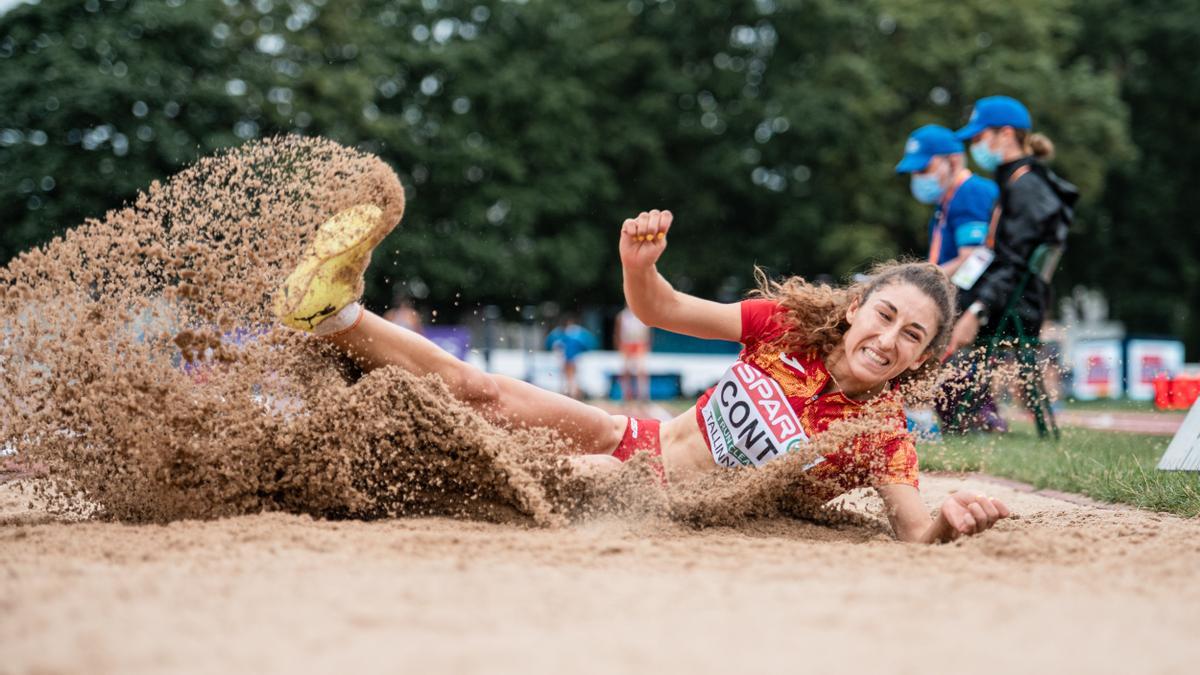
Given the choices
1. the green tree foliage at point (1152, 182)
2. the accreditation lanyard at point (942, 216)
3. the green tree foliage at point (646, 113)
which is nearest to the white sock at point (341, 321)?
the accreditation lanyard at point (942, 216)

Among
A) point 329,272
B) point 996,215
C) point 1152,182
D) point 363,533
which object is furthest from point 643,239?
point 1152,182

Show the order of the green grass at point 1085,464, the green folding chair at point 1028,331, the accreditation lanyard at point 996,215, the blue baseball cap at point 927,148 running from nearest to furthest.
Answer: the green grass at point 1085,464 < the green folding chair at point 1028,331 < the accreditation lanyard at point 996,215 < the blue baseball cap at point 927,148

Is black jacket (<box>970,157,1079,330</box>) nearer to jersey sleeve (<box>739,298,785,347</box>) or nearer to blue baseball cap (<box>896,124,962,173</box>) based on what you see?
blue baseball cap (<box>896,124,962,173</box>)

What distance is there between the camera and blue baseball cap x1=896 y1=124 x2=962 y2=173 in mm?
8945

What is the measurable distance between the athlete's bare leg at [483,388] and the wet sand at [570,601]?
0.70 meters

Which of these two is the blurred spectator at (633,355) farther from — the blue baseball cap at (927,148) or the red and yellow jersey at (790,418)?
the red and yellow jersey at (790,418)

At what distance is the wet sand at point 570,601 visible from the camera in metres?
2.19

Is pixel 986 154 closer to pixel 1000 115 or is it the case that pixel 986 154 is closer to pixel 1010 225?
pixel 1000 115

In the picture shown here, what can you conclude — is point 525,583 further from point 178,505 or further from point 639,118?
point 639,118

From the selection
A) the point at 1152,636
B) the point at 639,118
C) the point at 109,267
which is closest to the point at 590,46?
the point at 639,118

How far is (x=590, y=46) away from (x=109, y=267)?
2549 cm

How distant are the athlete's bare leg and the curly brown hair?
814mm

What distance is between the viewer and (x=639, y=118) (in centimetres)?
2905

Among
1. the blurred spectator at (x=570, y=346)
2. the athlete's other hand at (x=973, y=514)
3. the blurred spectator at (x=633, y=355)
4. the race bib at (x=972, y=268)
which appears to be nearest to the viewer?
the athlete's other hand at (x=973, y=514)
